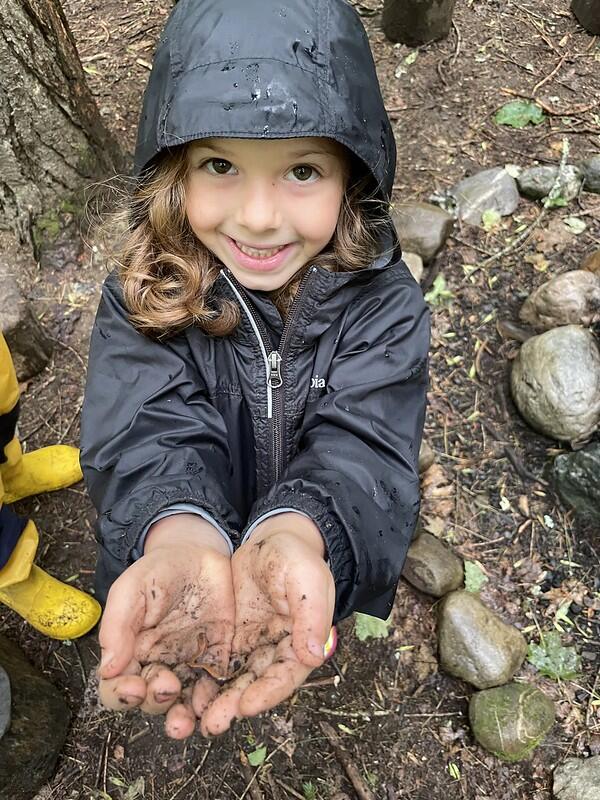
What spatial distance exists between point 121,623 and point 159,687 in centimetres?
16

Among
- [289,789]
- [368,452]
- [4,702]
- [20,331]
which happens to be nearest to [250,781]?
[289,789]

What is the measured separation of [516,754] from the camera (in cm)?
241

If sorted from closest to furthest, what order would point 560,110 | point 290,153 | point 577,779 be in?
point 290,153, point 577,779, point 560,110

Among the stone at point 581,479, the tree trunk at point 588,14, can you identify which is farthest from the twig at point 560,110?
the stone at point 581,479

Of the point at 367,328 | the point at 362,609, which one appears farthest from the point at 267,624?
the point at 367,328

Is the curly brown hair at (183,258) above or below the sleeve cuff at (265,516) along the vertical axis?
above

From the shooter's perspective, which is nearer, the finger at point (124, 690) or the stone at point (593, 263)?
the finger at point (124, 690)

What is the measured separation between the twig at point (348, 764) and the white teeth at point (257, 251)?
1.85m

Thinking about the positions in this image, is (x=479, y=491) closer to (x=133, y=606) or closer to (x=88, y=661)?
(x=88, y=661)

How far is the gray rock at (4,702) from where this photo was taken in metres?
2.13

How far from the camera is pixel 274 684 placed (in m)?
1.34

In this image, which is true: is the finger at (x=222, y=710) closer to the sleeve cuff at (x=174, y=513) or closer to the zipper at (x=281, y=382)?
the sleeve cuff at (x=174, y=513)

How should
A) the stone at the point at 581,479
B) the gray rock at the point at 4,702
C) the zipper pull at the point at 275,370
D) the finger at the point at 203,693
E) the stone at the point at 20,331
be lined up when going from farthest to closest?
the stone at the point at 20,331 → the stone at the point at 581,479 → the gray rock at the point at 4,702 → the zipper pull at the point at 275,370 → the finger at the point at 203,693

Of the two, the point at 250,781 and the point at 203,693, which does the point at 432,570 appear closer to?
the point at 250,781
